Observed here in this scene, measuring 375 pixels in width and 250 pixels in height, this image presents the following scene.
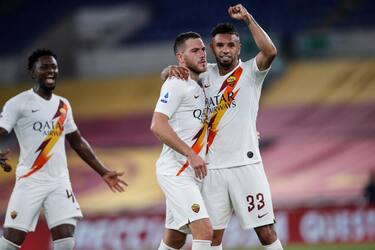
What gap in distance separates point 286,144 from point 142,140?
371cm

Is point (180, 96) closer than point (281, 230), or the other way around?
point (180, 96)

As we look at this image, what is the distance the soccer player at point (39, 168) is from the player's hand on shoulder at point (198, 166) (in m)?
2.01

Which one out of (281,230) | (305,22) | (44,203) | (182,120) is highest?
(305,22)

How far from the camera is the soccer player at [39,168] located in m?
10.3

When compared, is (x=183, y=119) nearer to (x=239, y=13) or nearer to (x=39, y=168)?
(x=239, y=13)

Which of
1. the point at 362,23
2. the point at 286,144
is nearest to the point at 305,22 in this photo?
the point at 362,23

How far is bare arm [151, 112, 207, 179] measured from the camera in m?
8.78

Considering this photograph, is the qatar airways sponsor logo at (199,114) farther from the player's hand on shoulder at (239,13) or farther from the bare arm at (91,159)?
the bare arm at (91,159)

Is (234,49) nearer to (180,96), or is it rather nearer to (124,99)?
(180,96)

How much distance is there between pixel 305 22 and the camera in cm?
2683

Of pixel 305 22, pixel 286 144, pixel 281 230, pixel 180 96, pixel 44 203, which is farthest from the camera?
pixel 305 22

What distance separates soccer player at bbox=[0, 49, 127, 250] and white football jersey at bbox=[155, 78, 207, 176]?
4.57 ft

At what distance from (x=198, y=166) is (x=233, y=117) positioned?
97 centimetres

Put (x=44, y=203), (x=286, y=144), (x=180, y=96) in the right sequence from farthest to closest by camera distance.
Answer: (x=286, y=144) < (x=44, y=203) < (x=180, y=96)
